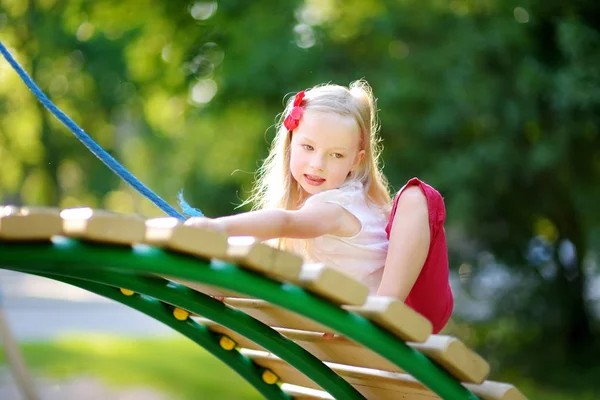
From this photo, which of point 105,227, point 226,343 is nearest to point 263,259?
point 105,227

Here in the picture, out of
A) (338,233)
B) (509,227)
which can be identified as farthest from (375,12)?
(338,233)

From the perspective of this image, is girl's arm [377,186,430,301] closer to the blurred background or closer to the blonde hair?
the blonde hair

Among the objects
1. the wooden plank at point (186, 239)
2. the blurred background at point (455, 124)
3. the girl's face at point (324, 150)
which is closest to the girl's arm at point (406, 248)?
the girl's face at point (324, 150)

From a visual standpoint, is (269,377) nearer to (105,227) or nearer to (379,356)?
(379,356)

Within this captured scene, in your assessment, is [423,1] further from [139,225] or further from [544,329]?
[139,225]

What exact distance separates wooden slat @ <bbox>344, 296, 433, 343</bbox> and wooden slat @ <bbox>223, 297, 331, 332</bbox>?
0.31 m

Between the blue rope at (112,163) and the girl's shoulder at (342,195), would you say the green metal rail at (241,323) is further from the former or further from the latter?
the girl's shoulder at (342,195)

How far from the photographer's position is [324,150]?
Answer: 108 inches

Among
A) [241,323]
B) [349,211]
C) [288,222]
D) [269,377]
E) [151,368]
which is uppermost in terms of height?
[151,368]

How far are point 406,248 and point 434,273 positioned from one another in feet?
0.75

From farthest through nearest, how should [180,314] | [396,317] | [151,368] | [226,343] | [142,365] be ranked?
[142,365] → [151,368] → [226,343] → [180,314] → [396,317]

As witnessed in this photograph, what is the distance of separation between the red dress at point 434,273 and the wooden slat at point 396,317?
0.61 metres

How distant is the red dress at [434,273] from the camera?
2.54 meters

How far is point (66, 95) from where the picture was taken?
15.5 m
